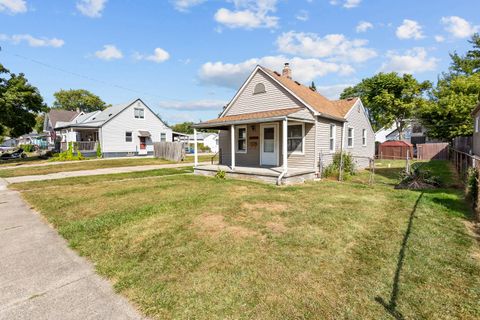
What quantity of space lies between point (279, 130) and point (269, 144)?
99cm

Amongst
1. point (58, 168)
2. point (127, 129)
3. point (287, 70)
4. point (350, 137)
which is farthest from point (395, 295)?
point (127, 129)

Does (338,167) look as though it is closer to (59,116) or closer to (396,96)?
(396,96)

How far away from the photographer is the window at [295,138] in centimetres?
1236

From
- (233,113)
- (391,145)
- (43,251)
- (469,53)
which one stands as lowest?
(43,251)

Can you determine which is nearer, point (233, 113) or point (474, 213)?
point (474, 213)

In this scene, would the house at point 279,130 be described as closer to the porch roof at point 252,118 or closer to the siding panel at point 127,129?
the porch roof at point 252,118

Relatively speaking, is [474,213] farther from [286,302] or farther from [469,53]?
[469,53]

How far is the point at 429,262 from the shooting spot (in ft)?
12.3

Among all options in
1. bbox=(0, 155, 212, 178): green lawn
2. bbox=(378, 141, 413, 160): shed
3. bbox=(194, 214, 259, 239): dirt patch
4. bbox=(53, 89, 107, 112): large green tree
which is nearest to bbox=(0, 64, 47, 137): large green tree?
bbox=(0, 155, 212, 178): green lawn

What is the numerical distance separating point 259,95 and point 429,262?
11.5 m

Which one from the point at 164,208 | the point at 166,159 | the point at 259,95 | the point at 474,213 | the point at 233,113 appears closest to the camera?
the point at 474,213

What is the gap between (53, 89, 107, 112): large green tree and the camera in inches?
2643

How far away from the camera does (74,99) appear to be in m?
68.4

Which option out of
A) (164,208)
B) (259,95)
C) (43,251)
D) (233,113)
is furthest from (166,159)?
(43,251)
